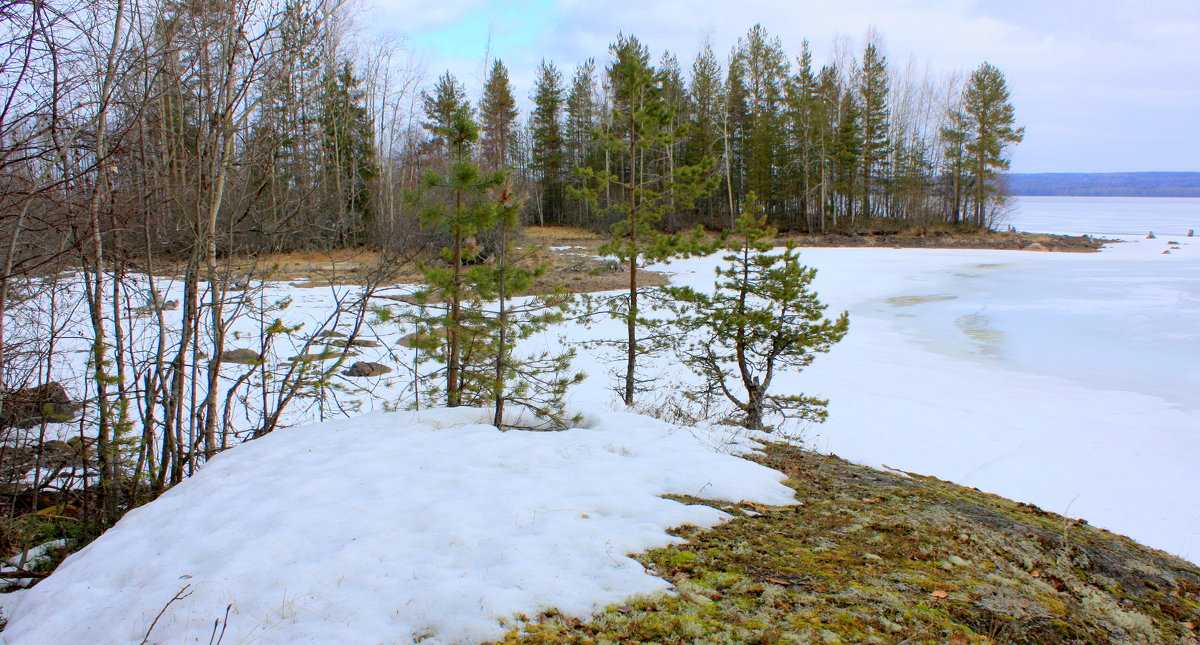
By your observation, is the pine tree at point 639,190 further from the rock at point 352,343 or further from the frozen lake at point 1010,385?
the rock at point 352,343

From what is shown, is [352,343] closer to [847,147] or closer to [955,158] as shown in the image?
[847,147]

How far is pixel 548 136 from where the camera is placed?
45281 millimetres

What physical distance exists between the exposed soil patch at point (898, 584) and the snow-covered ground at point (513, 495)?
0.82 ft

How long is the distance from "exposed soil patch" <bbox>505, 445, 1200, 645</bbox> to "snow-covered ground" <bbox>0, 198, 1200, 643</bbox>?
0.25 m

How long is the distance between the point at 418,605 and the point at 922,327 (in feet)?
54.6

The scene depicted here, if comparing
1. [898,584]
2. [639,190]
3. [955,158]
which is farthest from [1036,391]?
[955,158]

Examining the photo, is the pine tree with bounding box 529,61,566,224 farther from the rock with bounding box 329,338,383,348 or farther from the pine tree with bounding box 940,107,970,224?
the rock with bounding box 329,338,383,348

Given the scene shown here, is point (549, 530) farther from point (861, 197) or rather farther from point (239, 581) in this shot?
point (861, 197)

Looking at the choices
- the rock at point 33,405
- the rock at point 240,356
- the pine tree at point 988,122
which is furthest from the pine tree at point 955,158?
the rock at point 33,405

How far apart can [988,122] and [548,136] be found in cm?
2743

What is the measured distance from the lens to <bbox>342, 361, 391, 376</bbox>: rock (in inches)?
429

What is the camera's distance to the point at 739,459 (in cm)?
541

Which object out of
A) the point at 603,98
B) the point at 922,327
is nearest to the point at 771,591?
the point at 922,327

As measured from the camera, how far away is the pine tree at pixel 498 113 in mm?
42312
